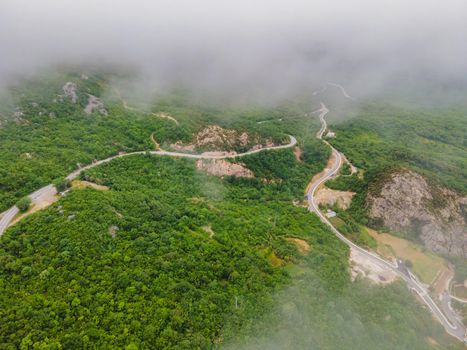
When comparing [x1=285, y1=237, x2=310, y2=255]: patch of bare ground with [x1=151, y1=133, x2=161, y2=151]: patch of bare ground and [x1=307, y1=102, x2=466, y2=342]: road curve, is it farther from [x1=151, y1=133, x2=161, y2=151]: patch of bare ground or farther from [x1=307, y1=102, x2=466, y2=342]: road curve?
[x1=151, y1=133, x2=161, y2=151]: patch of bare ground

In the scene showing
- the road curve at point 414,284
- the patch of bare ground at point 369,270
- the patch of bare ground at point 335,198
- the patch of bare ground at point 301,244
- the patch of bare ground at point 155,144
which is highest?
the patch of bare ground at point 155,144

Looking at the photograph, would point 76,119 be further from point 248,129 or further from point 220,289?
point 220,289

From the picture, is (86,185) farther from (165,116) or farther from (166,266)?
(165,116)

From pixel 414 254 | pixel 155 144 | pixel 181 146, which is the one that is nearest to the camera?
pixel 414 254

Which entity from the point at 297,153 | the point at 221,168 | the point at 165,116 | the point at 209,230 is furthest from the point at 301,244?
the point at 165,116

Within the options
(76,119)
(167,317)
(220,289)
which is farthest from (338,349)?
(76,119)

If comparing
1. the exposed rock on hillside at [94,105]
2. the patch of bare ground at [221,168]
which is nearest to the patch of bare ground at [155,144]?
the patch of bare ground at [221,168]

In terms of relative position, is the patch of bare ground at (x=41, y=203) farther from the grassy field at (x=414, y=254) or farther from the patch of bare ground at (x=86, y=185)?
the grassy field at (x=414, y=254)
